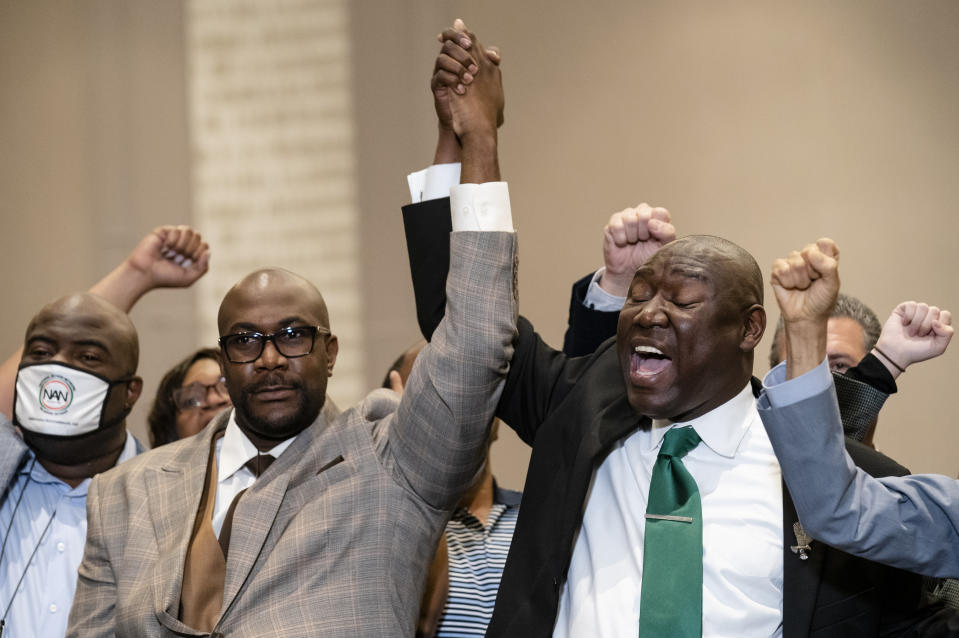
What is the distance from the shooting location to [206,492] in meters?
2.51

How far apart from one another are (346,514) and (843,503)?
105cm

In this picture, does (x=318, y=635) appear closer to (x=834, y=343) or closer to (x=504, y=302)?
(x=504, y=302)

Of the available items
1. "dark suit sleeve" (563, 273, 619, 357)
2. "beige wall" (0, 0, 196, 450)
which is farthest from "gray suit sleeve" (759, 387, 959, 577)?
"beige wall" (0, 0, 196, 450)

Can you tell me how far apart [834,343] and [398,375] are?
1.27 metres

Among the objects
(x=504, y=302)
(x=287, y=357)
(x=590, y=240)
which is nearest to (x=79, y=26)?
(x=590, y=240)

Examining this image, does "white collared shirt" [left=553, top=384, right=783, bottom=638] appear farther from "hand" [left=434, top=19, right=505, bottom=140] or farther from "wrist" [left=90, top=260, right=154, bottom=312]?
"wrist" [left=90, top=260, right=154, bottom=312]

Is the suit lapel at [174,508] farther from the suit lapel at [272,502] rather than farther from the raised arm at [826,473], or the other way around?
the raised arm at [826,473]

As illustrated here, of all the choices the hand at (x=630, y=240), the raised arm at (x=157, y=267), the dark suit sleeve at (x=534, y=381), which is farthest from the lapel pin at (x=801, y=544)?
the raised arm at (x=157, y=267)

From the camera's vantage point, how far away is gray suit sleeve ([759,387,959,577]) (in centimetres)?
171

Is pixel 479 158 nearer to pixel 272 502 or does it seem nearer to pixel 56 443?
pixel 272 502

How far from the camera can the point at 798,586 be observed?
185 centimetres

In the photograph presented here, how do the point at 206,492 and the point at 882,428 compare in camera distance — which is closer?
the point at 206,492

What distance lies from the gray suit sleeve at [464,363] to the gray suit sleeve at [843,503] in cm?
60

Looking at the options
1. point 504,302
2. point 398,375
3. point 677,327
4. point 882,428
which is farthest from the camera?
point 882,428
